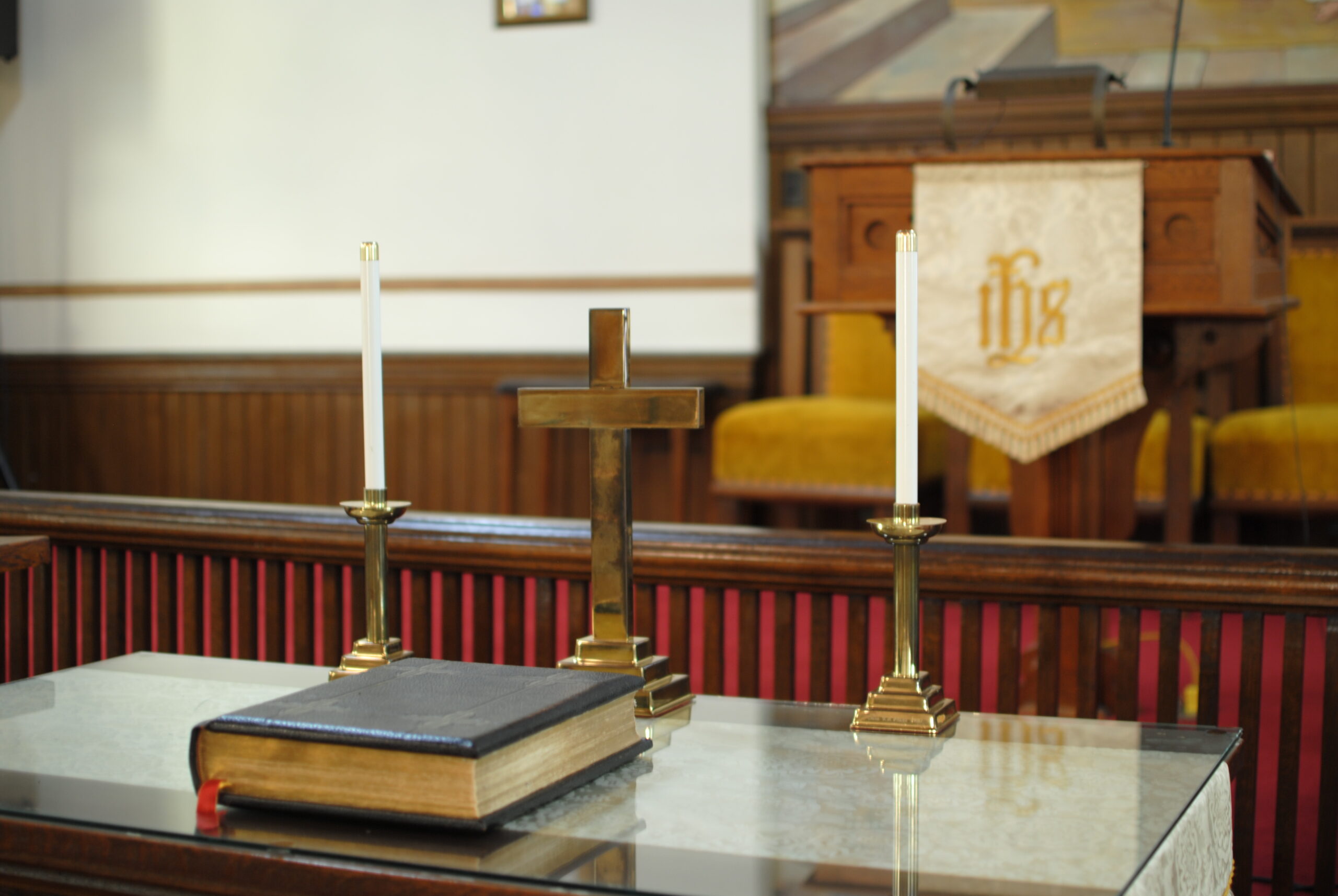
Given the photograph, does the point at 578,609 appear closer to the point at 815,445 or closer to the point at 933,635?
the point at 933,635

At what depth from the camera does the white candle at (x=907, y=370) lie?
37.5 inches

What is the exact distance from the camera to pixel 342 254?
434 cm

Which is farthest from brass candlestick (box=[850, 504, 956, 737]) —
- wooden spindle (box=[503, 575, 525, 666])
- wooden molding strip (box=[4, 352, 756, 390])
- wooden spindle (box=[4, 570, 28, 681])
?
wooden molding strip (box=[4, 352, 756, 390])

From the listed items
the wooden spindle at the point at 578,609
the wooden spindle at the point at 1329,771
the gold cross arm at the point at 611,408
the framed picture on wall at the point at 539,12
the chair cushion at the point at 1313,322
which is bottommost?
the wooden spindle at the point at 1329,771

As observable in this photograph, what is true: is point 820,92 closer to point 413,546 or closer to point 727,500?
point 727,500

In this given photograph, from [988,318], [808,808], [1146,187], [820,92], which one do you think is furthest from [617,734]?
[820,92]

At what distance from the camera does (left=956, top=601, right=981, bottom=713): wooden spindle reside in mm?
1492

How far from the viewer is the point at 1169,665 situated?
141 cm

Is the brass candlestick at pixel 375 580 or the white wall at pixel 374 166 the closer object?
the brass candlestick at pixel 375 580

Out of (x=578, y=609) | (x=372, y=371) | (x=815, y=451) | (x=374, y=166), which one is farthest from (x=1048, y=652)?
(x=374, y=166)

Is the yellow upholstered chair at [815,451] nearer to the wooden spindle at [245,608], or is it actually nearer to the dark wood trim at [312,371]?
the dark wood trim at [312,371]

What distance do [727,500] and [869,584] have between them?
2.07 metres

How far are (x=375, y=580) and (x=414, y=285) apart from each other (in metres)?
3.25

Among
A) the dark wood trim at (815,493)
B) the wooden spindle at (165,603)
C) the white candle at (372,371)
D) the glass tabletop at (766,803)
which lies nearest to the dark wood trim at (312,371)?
the dark wood trim at (815,493)
